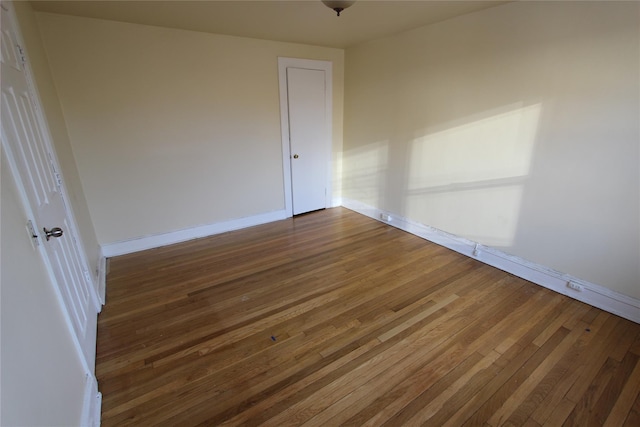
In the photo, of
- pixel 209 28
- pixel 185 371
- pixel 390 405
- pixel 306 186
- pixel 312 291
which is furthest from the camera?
pixel 306 186

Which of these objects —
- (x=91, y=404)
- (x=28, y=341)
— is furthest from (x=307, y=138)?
(x=28, y=341)

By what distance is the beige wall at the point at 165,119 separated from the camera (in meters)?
2.82

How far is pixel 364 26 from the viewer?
123 inches

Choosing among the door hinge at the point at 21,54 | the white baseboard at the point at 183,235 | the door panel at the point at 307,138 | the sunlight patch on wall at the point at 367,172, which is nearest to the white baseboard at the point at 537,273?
the sunlight patch on wall at the point at 367,172

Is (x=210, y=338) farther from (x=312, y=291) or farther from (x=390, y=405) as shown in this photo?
(x=390, y=405)

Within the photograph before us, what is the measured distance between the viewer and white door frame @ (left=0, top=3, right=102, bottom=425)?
1283 mm

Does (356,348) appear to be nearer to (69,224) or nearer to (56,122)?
(69,224)

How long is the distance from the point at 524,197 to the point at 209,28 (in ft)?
11.5

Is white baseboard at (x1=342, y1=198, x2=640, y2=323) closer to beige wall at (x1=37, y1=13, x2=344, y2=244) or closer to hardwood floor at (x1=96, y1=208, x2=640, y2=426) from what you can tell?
hardwood floor at (x1=96, y1=208, x2=640, y2=426)

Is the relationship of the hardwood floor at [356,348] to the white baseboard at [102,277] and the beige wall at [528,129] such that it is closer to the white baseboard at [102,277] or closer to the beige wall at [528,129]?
the white baseboard at [102,277]

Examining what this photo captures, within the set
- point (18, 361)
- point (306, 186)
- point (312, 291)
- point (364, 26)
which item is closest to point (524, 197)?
point (312, 291)

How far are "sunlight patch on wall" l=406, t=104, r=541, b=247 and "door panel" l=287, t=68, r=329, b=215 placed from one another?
4.73 ft

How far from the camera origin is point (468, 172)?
3.07 metres

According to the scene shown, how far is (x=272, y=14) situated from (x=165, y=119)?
160 cm
